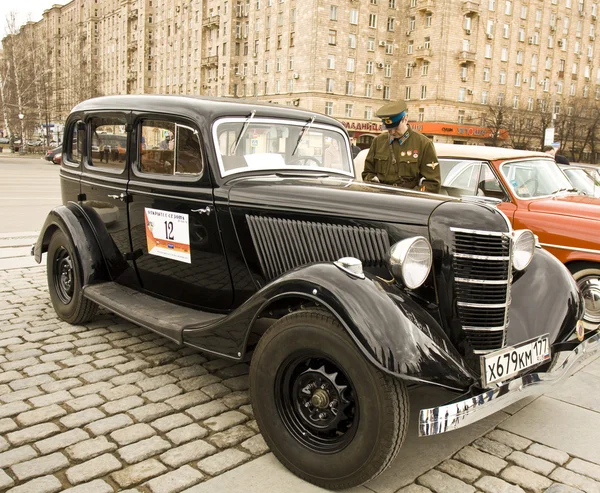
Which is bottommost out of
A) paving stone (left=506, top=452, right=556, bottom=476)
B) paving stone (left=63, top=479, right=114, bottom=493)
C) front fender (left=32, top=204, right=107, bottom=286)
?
paving stone (left=506, top=452, right=556, bottom=476)

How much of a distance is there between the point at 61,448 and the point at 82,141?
→ 3.25 meters

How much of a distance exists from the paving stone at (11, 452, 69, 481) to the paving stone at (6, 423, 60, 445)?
0.81 feet

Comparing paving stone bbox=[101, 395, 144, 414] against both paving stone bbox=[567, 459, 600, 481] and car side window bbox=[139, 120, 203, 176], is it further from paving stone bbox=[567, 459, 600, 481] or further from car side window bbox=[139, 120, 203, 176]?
paving stone bbox=[567, 459, 600, 481]

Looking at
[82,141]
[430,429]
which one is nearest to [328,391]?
[430,429]

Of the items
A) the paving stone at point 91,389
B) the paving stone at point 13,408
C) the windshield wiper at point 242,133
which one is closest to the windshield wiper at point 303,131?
the windshield wiper at point 242,133

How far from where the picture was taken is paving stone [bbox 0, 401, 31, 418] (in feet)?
11.2

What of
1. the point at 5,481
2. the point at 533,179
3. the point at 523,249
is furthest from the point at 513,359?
the point at 533,179

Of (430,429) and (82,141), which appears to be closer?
(430,429)

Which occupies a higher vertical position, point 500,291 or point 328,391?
point 500,291

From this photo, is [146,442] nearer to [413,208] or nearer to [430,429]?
[430,429]

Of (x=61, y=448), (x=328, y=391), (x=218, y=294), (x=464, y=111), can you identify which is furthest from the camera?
(x=464, y=111)

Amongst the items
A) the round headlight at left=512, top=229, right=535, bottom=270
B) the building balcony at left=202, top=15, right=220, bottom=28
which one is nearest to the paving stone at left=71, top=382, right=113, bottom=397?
the round headlight at left=512, top=229, right=535, bottom=270

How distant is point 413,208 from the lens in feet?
10.3

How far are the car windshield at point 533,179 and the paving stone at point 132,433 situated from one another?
5.08m
